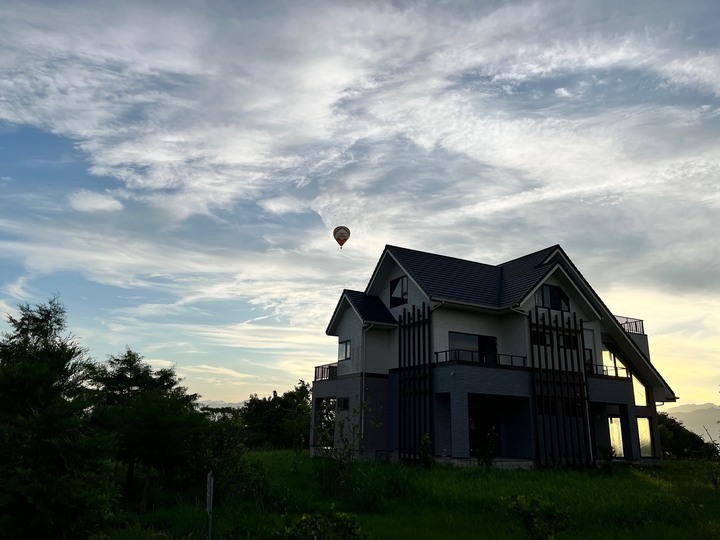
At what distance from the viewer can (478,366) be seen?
976 inches

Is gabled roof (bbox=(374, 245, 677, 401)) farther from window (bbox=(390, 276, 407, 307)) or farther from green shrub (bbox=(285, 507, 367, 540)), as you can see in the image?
green shrub (bbox=(285, 507, 367, 540))

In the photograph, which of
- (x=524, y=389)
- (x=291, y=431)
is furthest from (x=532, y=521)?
(x=291, y=431)

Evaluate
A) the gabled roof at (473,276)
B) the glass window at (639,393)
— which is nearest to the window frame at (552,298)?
the gabled roof at (473,276)

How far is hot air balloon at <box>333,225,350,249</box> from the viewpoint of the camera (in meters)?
28.9

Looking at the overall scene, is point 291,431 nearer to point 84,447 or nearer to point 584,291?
point 584,291

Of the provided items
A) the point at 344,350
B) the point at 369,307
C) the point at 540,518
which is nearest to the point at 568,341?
the point at 369,307

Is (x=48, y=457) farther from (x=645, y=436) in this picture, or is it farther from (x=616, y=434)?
(x=645, y=436)

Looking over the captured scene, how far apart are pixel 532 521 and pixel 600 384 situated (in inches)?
803

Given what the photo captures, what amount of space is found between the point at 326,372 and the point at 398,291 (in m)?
6.50

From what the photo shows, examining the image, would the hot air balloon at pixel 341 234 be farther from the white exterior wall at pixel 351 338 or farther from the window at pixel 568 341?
the window at pixel 568 341

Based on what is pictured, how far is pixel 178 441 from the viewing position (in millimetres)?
16859

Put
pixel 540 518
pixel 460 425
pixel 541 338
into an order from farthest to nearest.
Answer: pixel 541 338
pixel 460 425
pixel 540 518

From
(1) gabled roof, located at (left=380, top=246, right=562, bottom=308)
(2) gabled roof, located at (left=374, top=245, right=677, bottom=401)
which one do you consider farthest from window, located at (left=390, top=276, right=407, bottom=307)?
(1) gabled roof, located at (left=380, top=246, right=562, bottom=308)

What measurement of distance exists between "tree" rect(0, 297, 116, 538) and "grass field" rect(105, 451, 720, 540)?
2118 millimetres
